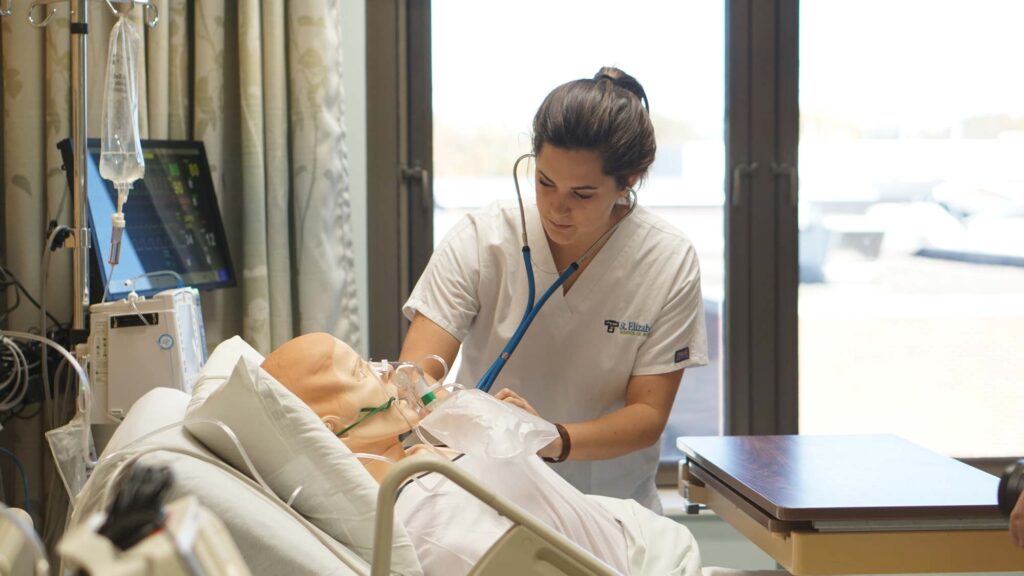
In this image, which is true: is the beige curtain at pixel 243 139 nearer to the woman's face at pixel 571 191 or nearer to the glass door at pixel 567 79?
the glass door at pixel 567 79

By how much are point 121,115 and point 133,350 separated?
18.4 inches

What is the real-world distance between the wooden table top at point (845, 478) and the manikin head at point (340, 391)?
1.70 ft

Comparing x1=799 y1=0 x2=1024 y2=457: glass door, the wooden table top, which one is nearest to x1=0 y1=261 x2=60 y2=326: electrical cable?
the wooden table top

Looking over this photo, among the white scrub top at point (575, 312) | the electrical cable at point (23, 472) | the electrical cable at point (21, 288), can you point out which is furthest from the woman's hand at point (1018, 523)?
the electrical cable at point (21, 288)

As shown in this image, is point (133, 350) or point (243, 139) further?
point (243, 139)

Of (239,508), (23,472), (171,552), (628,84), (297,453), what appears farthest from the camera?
(23,472)

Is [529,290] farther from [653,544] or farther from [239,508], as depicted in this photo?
[239,508]

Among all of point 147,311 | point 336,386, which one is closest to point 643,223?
point 336,386

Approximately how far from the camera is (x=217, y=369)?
1.62 metres

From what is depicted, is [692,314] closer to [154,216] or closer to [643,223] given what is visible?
[643,223]

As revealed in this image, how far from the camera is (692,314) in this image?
1995mm

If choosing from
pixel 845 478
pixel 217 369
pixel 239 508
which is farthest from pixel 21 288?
pixel 845 478

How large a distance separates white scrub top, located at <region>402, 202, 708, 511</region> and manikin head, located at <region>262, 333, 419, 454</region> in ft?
1.50

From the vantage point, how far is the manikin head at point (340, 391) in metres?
1.49
